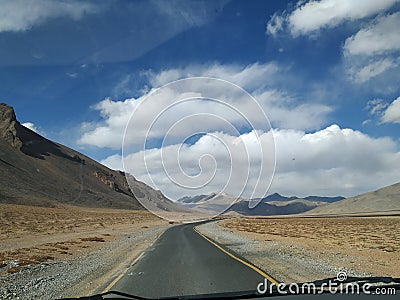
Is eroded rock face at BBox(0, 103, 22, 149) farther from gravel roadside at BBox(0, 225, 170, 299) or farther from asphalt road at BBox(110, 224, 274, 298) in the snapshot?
asphalt road at BBox(110, 224, 274, 298)

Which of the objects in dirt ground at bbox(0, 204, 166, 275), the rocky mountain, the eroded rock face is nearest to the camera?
dirt ground at bbox(0, 204, 166, 275)

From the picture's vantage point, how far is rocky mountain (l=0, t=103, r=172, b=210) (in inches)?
4633

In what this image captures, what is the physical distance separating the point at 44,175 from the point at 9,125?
111 feet

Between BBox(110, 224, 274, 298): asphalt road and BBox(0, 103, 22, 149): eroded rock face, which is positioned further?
BBox(0, 103, 22, 149): eroded rock face

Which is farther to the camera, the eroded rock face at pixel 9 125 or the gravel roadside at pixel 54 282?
the eroded rock face at pixel 9 125

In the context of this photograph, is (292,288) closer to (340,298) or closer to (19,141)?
(340,298)

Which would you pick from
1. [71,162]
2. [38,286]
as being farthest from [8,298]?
[71,162]

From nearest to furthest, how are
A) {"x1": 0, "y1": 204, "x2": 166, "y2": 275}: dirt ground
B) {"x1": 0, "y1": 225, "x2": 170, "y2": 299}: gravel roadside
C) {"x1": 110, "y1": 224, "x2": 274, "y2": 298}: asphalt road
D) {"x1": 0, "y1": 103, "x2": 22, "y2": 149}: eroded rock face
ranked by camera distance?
{"x1": 110, "y1": 224, "x2": 274, "y2": 298}: asphalt road < {"x1": 0, "y1": 225, "x2": 170, "y2": 299}: gravel roadside < {"x1": 0, "y1": 204, "x2": 166, "y2": 275}: dirt ground < {"x1": 0, "y1": 103, "x2": 22, "y2": 149}: eroded rock face

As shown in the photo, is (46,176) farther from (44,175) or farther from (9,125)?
(9,125)

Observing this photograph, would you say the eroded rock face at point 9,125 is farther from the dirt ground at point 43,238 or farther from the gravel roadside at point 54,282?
the gravel roadside at point 54,282

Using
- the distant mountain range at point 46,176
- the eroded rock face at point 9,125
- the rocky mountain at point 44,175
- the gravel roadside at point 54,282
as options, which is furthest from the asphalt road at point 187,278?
the eroded rock face at point 9,125

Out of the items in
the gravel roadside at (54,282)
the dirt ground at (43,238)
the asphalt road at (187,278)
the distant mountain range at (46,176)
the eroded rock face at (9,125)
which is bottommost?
the dirt ground at (43,238)

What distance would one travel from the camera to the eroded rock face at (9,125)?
153 metres

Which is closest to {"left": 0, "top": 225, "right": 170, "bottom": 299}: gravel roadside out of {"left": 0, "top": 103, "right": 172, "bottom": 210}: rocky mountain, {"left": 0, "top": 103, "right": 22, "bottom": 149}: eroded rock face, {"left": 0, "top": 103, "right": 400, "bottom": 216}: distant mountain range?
{"left": 0, "top": 103, "right": 400, "bottom": 216}: distant mountain range
